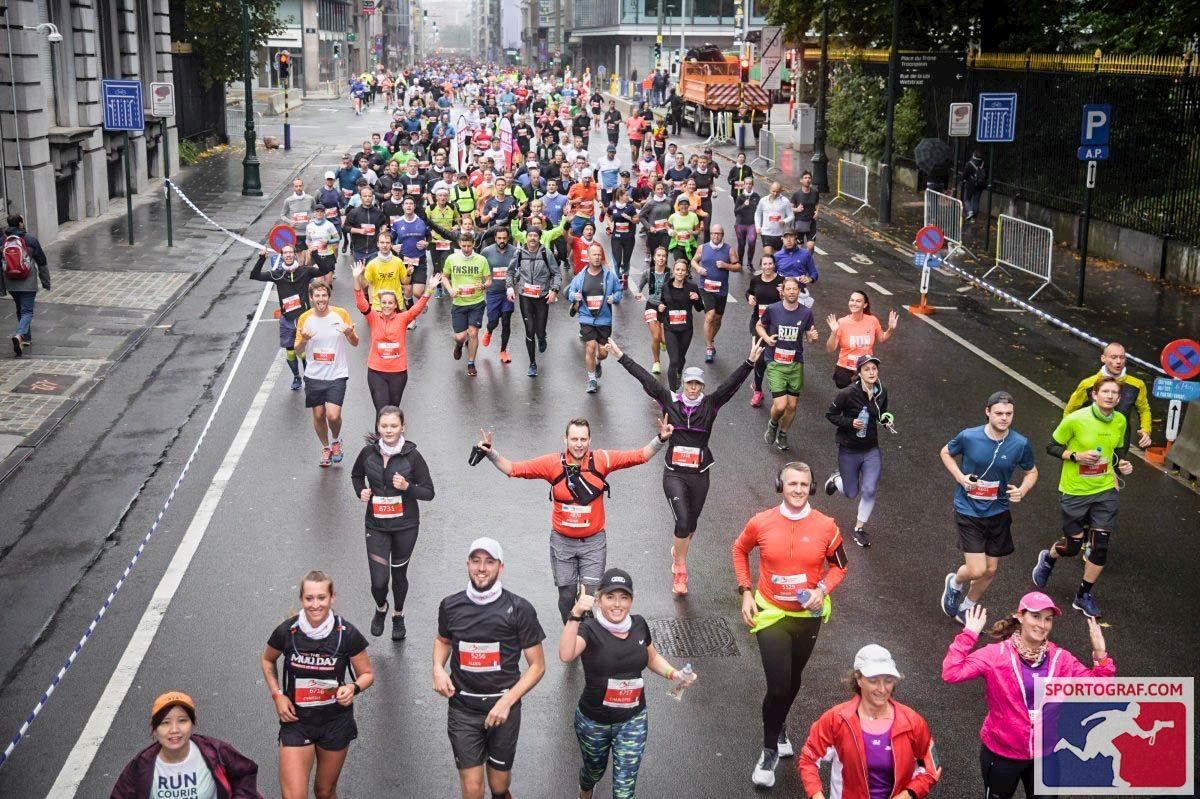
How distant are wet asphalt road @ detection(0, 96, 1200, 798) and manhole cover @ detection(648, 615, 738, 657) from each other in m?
0.09

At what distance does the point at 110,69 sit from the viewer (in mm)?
32594

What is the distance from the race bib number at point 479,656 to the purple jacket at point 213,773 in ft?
3.87

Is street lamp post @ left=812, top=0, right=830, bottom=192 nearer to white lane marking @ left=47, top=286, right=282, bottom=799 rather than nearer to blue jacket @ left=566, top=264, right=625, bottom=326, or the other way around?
blue jacket @ left=566, top=264, right=625, bottom=326

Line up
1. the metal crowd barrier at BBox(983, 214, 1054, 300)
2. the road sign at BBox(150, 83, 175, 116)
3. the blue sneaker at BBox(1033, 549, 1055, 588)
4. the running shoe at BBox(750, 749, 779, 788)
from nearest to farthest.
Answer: the running shoe at BBox(750, 749, 779, 788) → the blue sneaker at BBox(1033, 549, 1055, 588) → the metal crowd barrier at BBox(983, 214, 1054, 300) → the road sign at BBox(150, 83, 175, 116)

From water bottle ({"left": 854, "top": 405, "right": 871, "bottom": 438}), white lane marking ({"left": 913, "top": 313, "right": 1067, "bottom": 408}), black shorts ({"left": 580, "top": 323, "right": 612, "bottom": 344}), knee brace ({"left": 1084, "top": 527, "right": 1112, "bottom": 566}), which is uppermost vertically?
water bottle ({"left": 854, "top": 405, "right": 871, "bottom": 438})

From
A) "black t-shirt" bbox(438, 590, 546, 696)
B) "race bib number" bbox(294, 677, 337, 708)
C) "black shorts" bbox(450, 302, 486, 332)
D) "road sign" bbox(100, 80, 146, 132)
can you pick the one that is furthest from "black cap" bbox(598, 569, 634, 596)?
"road sign" bbox(100, 80, 146, 132)

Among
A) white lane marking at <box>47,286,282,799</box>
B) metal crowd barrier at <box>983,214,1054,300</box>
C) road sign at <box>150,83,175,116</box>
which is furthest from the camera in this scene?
road sign at <box>150,83,175,116</box>

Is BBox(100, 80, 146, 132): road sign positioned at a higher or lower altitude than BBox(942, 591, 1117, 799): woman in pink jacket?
higher

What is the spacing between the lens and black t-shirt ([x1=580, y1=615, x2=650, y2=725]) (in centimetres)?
687

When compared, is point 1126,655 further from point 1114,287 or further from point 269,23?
point 269,23

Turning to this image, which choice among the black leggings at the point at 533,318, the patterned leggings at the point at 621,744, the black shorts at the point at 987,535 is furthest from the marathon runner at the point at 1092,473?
the black leggings at the point at 533,318

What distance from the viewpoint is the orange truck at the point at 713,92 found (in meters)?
A: 51.8

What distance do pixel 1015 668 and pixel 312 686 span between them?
11.4 ft

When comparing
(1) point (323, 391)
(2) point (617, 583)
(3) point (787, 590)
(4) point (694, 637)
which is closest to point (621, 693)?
(2) point (617, 583)
